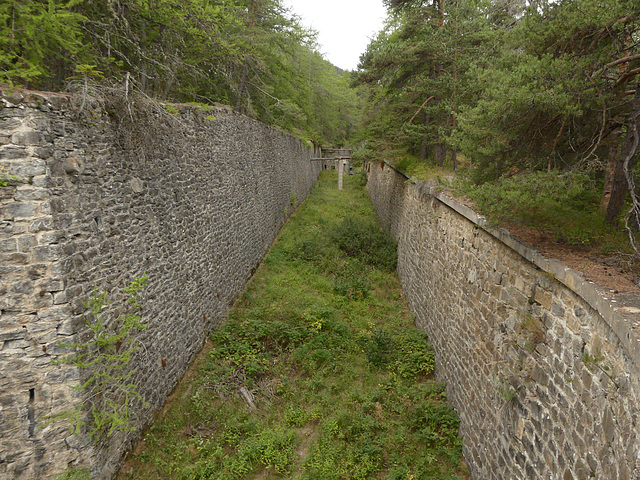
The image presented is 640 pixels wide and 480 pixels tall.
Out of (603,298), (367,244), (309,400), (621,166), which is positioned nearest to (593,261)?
(603,298)

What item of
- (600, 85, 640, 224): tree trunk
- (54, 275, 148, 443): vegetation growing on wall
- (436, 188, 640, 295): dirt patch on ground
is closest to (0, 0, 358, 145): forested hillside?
(54, 275, 148, 443): vegetation growing on wall

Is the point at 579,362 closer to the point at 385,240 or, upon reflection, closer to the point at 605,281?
A: the point at 605,281

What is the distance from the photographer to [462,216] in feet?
21.0

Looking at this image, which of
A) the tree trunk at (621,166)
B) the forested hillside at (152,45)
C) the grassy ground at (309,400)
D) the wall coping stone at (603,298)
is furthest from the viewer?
the grassy ground at (309,400)

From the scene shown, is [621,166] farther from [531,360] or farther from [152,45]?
[152,45]

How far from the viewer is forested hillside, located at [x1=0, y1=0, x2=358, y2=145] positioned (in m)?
4.71

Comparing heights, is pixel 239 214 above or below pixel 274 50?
below

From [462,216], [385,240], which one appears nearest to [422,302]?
[462,216]

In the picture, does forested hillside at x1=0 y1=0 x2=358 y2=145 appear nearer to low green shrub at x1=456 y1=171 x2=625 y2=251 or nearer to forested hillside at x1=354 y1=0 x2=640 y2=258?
forested hillside at x1=354 y1=0 x2=640 y2=258

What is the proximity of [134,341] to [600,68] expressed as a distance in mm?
7073

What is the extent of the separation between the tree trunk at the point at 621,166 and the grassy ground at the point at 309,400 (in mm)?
4058

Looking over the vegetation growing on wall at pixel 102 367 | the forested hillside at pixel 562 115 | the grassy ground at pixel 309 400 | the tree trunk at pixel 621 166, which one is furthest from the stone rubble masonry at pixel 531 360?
the vegetation growing on wall at pixel 102 367

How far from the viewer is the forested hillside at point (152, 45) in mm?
4707

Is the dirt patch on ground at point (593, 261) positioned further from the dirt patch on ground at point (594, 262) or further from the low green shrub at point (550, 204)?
the low green shrub at point (550, 204)
